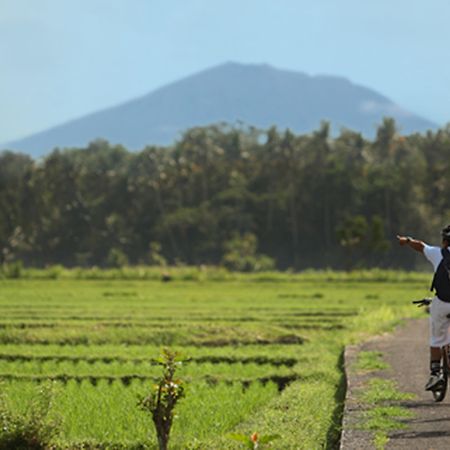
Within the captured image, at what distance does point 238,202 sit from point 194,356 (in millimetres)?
43731

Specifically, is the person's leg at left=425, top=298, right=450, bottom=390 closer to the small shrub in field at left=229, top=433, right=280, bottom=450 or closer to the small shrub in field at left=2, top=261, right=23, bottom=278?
the small shrub in field at left=229, top=433, right=280, bottom=450

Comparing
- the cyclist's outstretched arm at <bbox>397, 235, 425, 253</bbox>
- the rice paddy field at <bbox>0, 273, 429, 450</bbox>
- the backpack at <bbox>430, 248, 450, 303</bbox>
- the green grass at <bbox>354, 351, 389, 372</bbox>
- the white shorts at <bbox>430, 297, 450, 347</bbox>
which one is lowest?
the rice paddy field at <bbox>0, 273, 429, 450</bbox>

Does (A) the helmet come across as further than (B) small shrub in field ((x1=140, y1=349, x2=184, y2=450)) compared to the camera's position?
Yes

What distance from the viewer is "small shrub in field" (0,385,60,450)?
6508 millimetres

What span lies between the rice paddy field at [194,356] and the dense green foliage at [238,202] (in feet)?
86.8

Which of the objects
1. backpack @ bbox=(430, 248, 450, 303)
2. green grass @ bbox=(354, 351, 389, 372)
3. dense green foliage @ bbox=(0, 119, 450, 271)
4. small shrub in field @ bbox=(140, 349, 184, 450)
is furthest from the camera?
dense green foliage @ bbox=(0, 119, 450, 271)

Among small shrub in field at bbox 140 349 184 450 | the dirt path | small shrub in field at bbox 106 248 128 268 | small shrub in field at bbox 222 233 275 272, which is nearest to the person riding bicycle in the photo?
the dirt path

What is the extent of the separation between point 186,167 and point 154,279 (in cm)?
2368

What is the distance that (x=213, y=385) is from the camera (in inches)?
399

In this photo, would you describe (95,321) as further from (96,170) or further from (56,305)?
(96,170)

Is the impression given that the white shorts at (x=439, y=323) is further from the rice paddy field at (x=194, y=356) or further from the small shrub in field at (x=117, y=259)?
the small shrub in field at (x=117, y=259)

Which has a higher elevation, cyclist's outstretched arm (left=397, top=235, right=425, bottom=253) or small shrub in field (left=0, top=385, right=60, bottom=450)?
cyclist's outstretched arm (left=397, top=235, right=425, bottom=253)

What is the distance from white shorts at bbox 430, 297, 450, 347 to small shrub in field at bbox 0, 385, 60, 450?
3492mm

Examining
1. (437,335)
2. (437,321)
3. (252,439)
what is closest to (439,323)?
(437,321)
